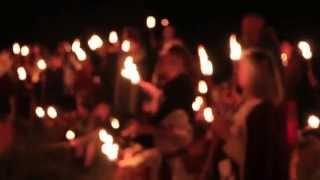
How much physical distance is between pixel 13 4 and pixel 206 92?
21.7 m

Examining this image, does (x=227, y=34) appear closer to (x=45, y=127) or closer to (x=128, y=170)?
(x=45, y=127)

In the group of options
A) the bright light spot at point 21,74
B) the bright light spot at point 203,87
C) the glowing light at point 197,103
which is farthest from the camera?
the bright light spot at point 21,74

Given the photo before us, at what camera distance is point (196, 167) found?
9484 mm

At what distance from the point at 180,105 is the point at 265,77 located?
8.53 ft

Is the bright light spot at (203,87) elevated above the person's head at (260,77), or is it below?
above

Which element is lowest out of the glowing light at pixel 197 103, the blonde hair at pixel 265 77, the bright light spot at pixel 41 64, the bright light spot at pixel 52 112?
the blonde hair at pixel 265 77

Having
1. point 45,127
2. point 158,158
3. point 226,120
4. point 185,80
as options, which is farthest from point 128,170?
point 45,127

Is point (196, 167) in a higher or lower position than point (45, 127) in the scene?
lower

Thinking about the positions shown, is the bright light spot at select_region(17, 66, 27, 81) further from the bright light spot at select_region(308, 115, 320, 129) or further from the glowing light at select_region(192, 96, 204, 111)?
the bright light spot at select_region(308, 115, 320, 129)

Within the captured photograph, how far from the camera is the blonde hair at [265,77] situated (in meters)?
6.59

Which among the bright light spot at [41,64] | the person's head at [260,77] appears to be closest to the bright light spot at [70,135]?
the bright light spot at [41,64]

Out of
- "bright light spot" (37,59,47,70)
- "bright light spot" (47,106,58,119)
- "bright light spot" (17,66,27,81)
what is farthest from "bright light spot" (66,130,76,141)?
"bright light spot" (37,59,47,70)

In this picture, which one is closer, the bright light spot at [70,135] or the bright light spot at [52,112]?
the bright light spot at [70,135]

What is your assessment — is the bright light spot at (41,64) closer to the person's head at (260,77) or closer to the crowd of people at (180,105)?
the crowd of people at (180,105)
